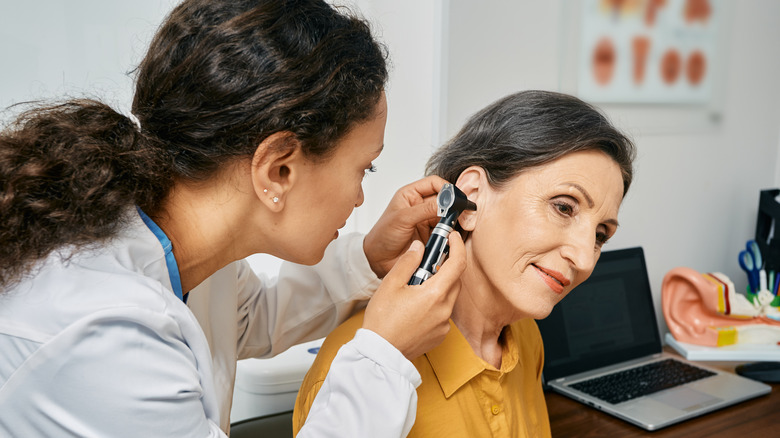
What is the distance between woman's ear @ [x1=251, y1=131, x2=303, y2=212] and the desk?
897 mm

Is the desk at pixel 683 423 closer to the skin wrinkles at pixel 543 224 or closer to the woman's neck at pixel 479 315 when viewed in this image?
the woman's neck at pixel 479 315

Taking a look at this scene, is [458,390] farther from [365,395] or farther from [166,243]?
[166,243]

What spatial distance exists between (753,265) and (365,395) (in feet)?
5.71

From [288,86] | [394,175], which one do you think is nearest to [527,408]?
[394,175]

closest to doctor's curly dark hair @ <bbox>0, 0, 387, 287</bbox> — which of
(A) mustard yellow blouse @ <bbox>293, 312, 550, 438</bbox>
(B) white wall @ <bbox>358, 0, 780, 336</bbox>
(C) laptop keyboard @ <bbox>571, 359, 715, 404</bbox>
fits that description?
(A) mustard yellow blouse @ <bbox>293, 312, 550, 438</bbox>

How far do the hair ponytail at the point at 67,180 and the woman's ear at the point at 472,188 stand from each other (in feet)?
1.68

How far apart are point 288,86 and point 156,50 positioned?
200 mm

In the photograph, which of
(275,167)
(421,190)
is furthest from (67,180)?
(421,190)

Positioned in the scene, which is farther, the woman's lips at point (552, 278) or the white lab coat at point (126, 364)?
the woman's lips at point (552, 278)

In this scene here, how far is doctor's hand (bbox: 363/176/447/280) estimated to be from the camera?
116 cm

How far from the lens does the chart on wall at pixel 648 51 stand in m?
1.81

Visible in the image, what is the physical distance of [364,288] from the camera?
1.25 m

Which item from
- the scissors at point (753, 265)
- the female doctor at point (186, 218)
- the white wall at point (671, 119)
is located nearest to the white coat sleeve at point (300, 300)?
the female doctor at point (186, 218)

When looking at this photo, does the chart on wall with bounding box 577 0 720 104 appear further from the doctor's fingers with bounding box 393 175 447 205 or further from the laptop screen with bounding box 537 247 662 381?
the doctor's fingers with bounding box 393 175 447 205
